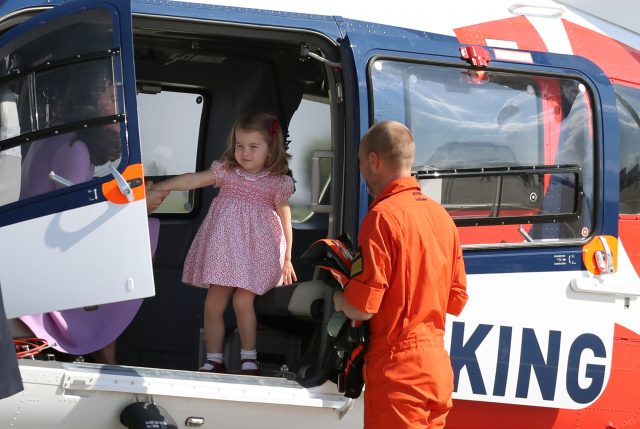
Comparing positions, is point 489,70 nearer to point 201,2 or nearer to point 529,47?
point 529,47

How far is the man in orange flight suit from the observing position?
3520 mm

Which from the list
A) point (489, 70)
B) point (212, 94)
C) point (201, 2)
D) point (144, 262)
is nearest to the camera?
point (144, 262)

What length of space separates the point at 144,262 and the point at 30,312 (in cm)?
49

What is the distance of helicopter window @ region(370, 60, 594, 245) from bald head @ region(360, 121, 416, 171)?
2.59ft

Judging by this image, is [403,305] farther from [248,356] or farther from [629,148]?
[629,148]

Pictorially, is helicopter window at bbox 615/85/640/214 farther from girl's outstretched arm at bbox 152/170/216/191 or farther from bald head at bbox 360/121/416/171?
girl's outstretched arm at bbox 152/170/216/191

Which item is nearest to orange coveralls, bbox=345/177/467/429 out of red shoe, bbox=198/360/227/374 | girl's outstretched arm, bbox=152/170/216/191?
red shoe, bbox=198/360/227/374

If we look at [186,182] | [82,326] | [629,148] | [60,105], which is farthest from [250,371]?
[629,148]

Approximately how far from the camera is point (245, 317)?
471cm

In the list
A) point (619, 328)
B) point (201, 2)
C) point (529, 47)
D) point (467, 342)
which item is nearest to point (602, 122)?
point (529, 47)

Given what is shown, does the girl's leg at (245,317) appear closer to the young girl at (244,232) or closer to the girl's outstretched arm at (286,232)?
the young girl at (244,232)

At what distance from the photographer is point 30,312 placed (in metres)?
3.93

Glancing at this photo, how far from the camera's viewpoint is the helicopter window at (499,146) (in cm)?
459

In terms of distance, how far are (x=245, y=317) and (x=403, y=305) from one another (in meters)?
1.32
